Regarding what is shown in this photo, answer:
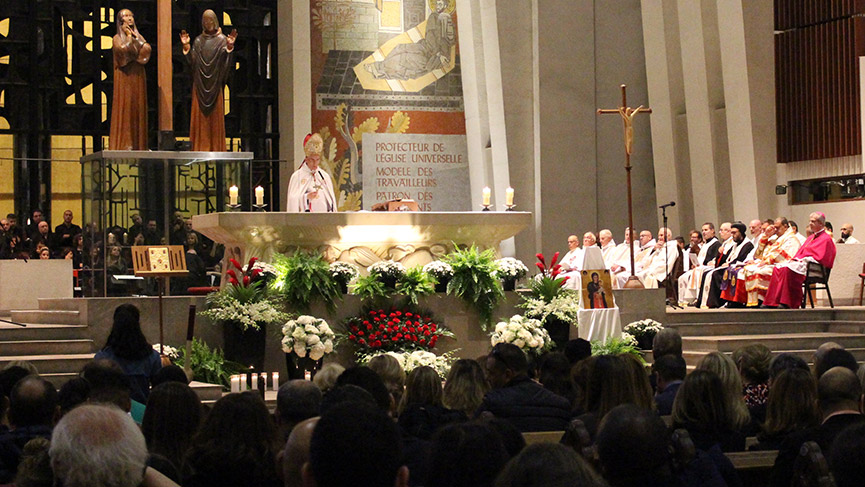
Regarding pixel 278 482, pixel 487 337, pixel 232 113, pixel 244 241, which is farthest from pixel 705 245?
pixel 278 482

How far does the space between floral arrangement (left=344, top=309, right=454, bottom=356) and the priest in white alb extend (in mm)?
1812

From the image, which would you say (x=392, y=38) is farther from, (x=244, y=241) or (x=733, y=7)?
(x=244, y=241)

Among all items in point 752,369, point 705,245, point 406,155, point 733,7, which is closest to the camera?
point 752,369

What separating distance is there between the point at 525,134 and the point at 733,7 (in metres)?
4.11

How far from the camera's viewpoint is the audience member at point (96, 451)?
10.1 feet

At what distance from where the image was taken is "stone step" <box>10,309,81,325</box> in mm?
12157

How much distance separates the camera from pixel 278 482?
13.1ft

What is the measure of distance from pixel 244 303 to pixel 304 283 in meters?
Result: 0.62

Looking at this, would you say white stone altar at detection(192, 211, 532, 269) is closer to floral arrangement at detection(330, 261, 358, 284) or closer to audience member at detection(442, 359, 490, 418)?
floral arrangement at detection(330, 261, 358, 284)

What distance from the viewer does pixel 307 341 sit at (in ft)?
37.3

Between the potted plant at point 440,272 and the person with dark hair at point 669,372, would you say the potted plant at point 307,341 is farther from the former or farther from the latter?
the person with dark hair at point 669,372

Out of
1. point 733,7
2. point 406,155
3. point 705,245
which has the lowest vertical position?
point 705,245

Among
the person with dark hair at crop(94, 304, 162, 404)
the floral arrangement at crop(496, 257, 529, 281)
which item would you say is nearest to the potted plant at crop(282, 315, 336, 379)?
the floral arrangement at crop(496, 257, 529, 281)

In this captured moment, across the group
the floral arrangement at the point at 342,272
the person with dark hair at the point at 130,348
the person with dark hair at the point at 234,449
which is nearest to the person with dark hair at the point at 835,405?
the person with dark hair at the point at 234,449
